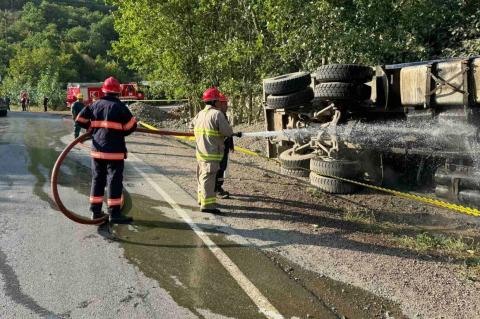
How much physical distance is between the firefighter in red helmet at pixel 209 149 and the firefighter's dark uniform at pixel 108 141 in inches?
39.0

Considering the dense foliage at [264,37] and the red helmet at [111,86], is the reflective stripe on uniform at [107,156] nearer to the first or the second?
the red helmet at [111,86]

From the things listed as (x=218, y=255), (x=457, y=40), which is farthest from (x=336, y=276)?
(x=457, y=40)

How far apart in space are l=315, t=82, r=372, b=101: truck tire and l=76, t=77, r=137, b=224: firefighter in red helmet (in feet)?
10.3

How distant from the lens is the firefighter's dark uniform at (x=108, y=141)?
566 cm

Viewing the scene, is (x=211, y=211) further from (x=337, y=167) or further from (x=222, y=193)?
(x=337, y=167)

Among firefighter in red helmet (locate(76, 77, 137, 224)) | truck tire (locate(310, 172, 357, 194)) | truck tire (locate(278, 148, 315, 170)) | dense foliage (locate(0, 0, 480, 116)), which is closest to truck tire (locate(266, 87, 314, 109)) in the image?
truck tire (locate(278, 148, 315, 170))

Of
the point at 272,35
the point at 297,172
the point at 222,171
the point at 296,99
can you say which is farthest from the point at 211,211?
the point at 272,35

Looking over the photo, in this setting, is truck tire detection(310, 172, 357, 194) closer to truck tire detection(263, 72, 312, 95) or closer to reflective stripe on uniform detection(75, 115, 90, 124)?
truck tire detection(263, 72, 312, 95)

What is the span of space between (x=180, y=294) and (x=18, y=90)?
54757 millimetres

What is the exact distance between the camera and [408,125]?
→ 685cm

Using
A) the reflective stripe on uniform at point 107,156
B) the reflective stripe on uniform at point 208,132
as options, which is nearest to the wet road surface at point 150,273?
the reflective stripe on uniform at point 107,156

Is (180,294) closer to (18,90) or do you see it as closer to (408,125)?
(408,125)

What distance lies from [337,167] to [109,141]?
3450mm

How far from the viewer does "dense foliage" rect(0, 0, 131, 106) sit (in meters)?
53.3
